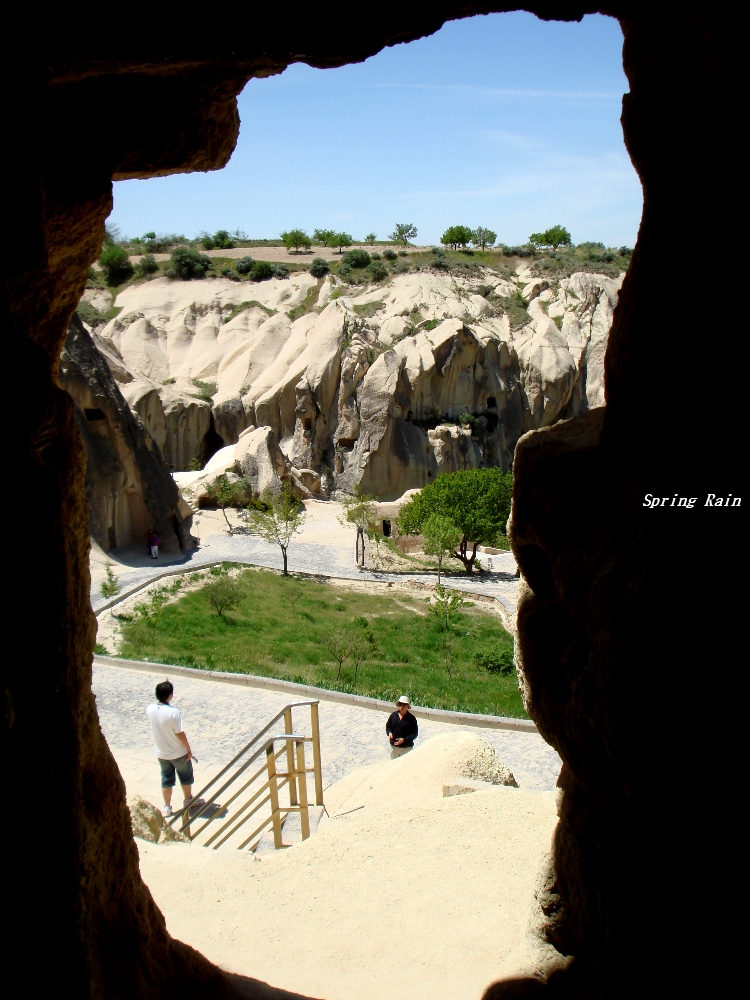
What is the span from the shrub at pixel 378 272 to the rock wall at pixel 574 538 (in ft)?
185

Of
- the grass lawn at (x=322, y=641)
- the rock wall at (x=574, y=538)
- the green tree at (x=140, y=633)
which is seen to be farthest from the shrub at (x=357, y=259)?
Answer: the rock wall at (x=574, y=538)

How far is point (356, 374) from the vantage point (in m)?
43.4

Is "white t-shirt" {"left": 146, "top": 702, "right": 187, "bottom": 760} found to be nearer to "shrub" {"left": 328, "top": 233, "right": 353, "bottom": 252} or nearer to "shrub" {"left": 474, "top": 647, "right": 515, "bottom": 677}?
"shrub" {"left": 474, "top": 647, "right": 515, "bottom": 677}

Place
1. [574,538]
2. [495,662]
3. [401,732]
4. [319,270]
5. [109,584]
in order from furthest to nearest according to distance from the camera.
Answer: [319,270] → [109,584] → [495,662] → [401,732] → [574,538]

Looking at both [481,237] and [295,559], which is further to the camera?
[481,237]

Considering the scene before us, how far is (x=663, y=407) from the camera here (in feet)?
13.7

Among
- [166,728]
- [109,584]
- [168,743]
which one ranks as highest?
[166,728]

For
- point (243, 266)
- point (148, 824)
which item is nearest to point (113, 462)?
point (148, 824)

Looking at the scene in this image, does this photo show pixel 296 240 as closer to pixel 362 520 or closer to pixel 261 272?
pixel 261 272

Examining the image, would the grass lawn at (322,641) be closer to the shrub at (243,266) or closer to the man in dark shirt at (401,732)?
the man in dark shirt at (401,732)

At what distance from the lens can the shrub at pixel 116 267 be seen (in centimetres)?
6097

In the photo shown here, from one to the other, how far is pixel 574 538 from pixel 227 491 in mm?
29937

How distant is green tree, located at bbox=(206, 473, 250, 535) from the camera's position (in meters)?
33.8

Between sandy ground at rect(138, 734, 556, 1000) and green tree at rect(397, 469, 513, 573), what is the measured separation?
21.5m
